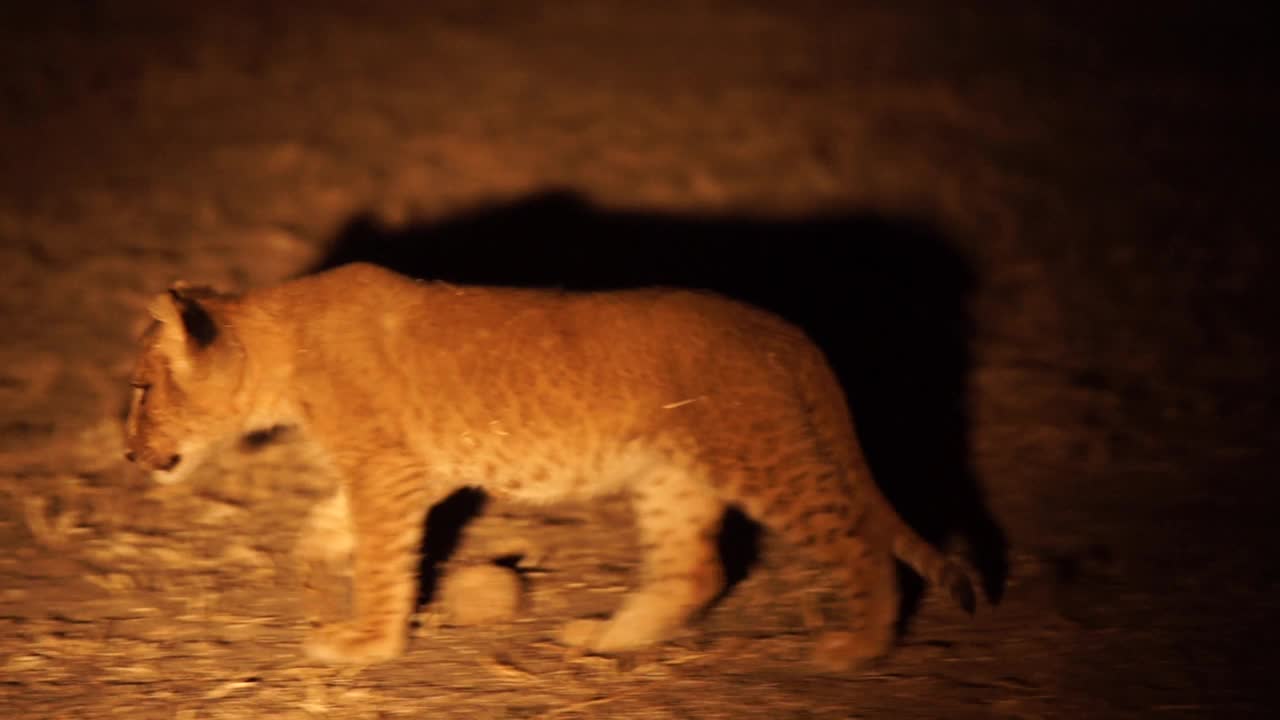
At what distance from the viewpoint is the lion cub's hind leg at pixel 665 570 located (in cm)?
421

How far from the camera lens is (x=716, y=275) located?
699cm

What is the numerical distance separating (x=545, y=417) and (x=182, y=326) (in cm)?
114

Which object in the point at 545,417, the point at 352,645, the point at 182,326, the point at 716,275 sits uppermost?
the point at 716,275

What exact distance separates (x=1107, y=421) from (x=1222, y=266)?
74.8 inches

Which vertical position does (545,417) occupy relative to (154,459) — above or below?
above

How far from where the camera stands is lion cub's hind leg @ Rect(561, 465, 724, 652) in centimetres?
421

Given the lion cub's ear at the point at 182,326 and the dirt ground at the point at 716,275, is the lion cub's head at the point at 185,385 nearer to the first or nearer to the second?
the lion cub's ear at the point at 182,326

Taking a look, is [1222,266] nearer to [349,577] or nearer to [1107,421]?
[1107,421]

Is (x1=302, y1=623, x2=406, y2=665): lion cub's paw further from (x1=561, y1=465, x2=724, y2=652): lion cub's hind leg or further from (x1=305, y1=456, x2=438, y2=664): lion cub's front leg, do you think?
(x1=561, y1=465, x2=724, y2=652): lion cub's hind leg

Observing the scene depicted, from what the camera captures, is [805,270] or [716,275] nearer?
[716,275]

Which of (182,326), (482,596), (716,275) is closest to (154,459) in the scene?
(182,326)

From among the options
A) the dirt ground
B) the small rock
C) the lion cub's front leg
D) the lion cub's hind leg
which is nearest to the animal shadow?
the dirt ground

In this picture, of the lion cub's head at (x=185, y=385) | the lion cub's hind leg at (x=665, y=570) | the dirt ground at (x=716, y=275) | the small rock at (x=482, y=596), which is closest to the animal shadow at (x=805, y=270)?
the dirt ground at (x=716, y=275)

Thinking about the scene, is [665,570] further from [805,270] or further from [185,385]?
[805,270]
